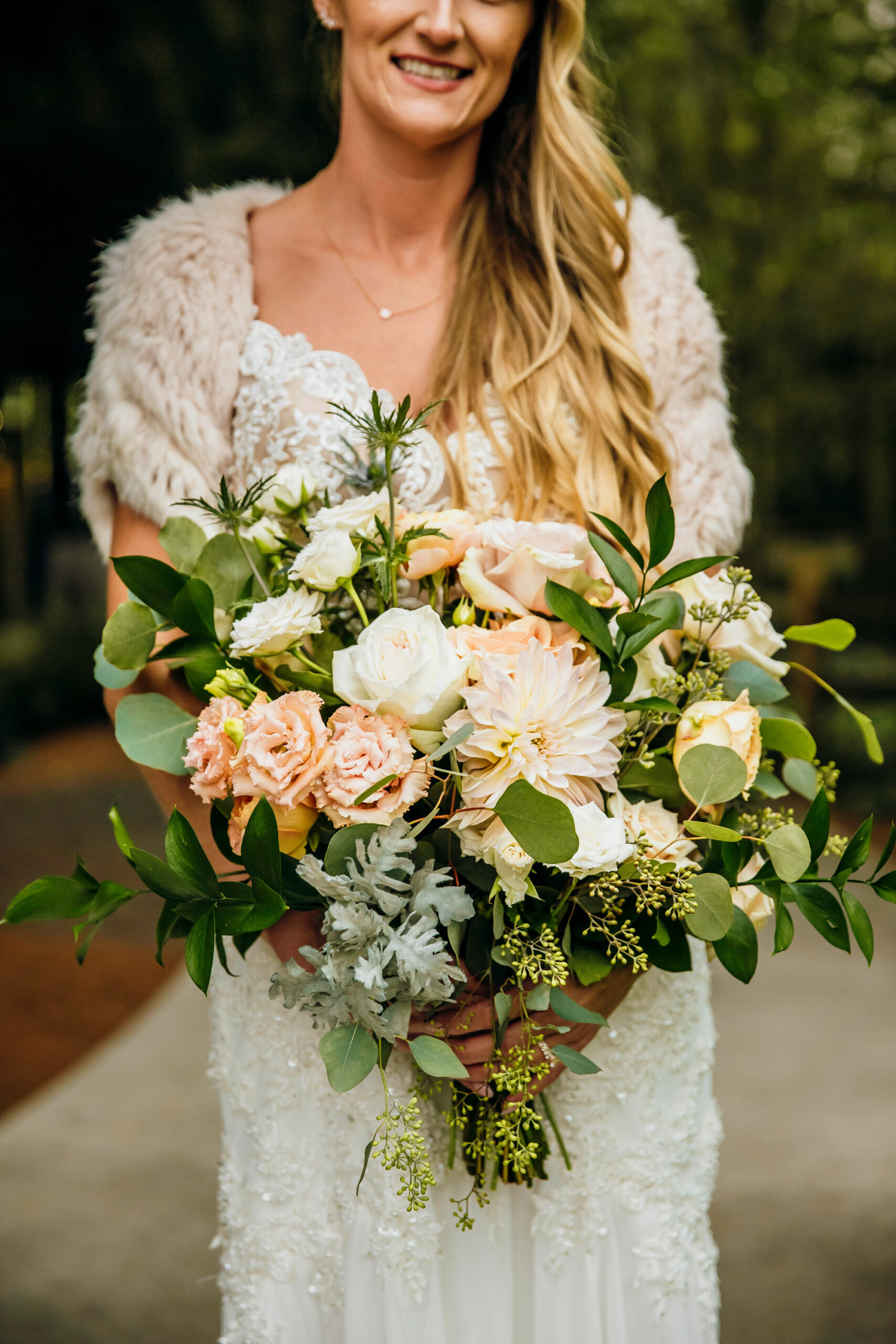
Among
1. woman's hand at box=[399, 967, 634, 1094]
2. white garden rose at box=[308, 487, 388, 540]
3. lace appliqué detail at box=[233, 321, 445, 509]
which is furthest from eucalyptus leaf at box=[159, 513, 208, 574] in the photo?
woman's hand at box=[399, 967, 634, 1094]

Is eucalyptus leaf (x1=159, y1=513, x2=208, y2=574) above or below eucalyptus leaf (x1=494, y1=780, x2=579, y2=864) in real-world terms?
above

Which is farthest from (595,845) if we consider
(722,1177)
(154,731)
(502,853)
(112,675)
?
(722,1177)

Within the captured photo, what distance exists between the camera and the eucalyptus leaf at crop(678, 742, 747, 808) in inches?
47.8

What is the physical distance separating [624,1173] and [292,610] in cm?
87

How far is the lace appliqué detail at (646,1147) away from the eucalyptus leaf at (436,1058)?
0.38 meters

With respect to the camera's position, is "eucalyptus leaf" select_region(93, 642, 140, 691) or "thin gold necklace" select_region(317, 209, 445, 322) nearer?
Answer: "eucalyptus leaf" select_region(93, 642, 140, 691)

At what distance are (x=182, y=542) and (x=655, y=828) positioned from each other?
0.63 m

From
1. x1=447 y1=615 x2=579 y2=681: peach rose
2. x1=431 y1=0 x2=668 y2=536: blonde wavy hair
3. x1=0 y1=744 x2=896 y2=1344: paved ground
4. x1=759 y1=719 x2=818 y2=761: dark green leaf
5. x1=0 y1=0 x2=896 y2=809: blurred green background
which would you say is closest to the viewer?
x1=447 y1=615 x2=579 y2=681: peach rose

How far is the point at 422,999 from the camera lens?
1194 mm

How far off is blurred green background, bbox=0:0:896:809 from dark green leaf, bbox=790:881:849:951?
12.2ft

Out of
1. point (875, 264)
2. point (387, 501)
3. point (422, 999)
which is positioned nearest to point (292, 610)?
point (387, 501)

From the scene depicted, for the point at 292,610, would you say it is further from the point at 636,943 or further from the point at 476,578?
the point at 636,943

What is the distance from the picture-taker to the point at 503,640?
122 centimetres

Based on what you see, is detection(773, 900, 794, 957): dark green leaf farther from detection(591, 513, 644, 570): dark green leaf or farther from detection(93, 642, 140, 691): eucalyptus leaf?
detection(93, 642, 140, 691): eucalyptus leaf
